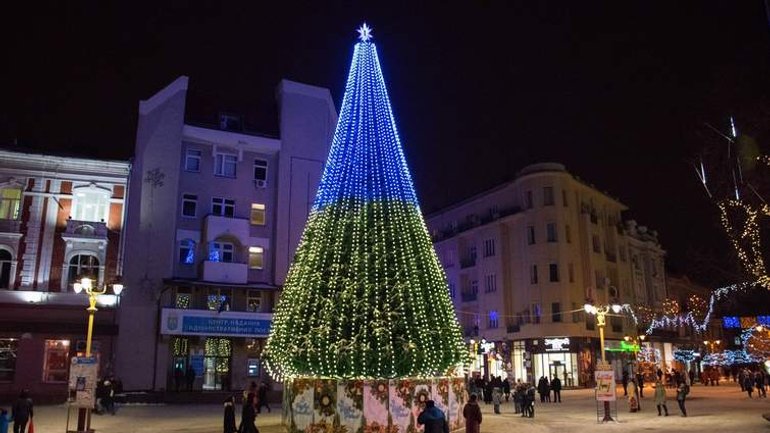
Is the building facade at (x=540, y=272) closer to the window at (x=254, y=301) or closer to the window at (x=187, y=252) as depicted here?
the window at (x=254, y=301)

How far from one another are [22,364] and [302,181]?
1720cm

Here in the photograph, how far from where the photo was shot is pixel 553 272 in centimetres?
4934

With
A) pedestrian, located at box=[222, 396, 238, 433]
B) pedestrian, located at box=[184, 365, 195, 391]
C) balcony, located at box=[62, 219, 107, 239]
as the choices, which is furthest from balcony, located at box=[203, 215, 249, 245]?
pedestrian, located at box=[222, 396, 238, 433]

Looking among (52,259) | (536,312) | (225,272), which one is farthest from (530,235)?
(52,259)

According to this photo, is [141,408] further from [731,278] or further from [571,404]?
[731,278]

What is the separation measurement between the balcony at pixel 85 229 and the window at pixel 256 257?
7.81 metres

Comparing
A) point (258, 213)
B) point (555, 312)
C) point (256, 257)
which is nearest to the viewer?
point (256, 257)

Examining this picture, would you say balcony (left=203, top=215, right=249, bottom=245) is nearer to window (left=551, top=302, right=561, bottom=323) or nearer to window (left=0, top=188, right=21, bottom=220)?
window (left=0, top=188, right=21, bottom=220)

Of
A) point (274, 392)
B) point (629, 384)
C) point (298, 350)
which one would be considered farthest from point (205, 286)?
point (629, 384)

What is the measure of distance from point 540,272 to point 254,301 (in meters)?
23.9

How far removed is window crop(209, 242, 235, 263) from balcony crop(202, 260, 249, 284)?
2.50 ft

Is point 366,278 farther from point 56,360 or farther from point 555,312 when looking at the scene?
point 555,312

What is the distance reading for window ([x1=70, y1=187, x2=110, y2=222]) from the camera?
33.3 metres

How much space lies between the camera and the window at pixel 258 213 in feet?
122
